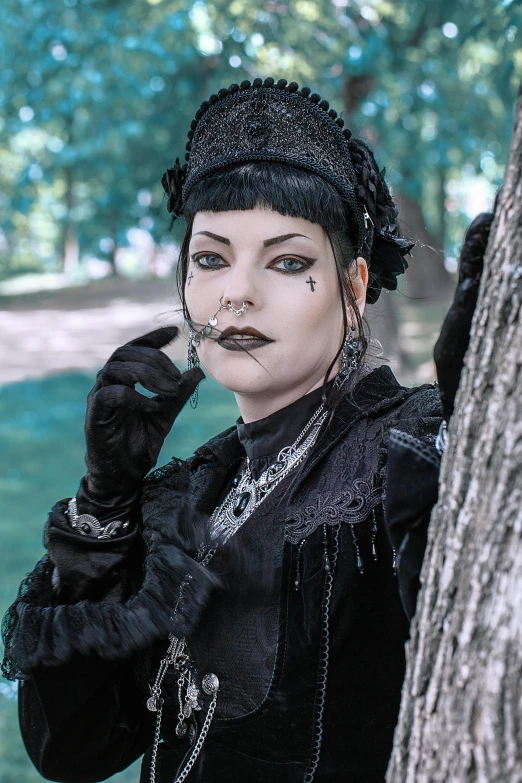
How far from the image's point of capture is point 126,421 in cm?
166

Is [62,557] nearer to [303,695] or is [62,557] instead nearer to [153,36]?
[303,695]

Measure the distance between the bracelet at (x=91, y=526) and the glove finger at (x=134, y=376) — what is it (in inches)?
10.3

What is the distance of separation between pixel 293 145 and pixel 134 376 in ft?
1.87

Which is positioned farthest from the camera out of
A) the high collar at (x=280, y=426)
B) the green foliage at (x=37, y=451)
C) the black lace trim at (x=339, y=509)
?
the green foliage at (x=37, y=451)

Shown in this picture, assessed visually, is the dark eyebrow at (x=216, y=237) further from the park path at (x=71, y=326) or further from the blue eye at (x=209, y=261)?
the park path at (x=71, y=326)

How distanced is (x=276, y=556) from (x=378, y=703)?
1.04ft

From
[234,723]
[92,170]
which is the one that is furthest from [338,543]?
[92,170]


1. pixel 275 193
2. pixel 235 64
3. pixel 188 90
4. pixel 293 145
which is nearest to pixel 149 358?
pixel 275 193

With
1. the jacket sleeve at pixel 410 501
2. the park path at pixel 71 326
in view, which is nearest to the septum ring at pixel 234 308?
the jacket sleeve at pixel 410 501

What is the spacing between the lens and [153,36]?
6152mm

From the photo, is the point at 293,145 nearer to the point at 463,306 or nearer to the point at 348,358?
the point at 348,358

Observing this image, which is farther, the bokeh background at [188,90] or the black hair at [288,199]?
Result: the bokeh background at [188,90]

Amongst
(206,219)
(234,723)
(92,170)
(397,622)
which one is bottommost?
(234,723)

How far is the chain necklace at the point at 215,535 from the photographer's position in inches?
62.9
